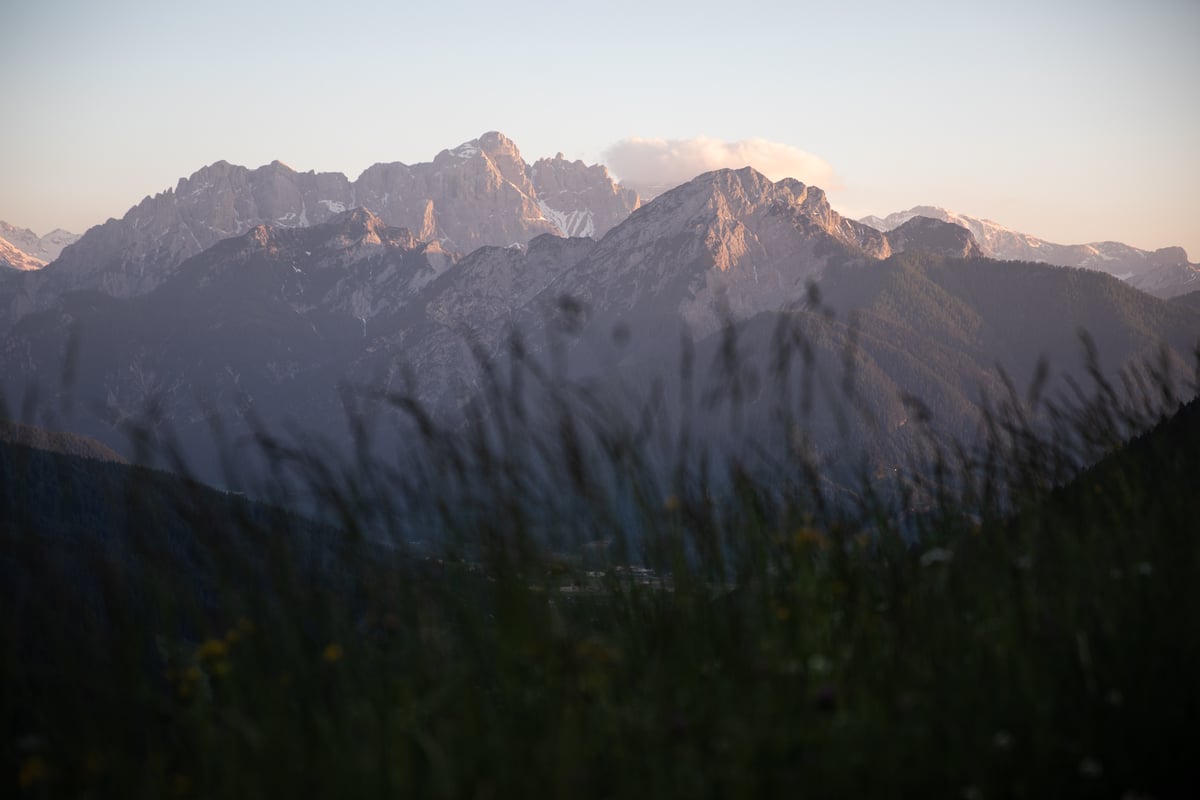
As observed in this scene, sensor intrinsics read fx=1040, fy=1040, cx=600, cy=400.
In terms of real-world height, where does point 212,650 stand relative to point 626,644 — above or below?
above

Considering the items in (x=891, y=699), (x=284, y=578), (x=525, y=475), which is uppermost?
(x=525, y=475)

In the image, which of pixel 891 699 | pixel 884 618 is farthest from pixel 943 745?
pixel 884 618

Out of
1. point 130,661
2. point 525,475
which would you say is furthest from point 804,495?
point 130,661

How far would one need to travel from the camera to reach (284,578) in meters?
5.09

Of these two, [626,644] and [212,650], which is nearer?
[212,650]

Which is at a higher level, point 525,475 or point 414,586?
point 525,475

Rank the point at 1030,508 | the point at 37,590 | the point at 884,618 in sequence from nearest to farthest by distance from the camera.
→ the point at 37,590
the point at 884,618
the point at 1030,508

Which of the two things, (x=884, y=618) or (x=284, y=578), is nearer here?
(x=284, y=578)

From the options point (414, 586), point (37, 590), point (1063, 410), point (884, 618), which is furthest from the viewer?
point (1063, 410)

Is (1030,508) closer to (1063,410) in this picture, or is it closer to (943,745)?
(1063,410)

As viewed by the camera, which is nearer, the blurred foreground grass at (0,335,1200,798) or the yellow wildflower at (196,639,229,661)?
the blurred foreground grass at (0,335,1200,798)

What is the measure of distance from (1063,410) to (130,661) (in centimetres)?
642

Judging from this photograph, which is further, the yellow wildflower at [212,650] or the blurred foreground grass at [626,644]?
the yellow wildflower at [212,650]

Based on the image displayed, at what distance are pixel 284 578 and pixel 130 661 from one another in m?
0.76
